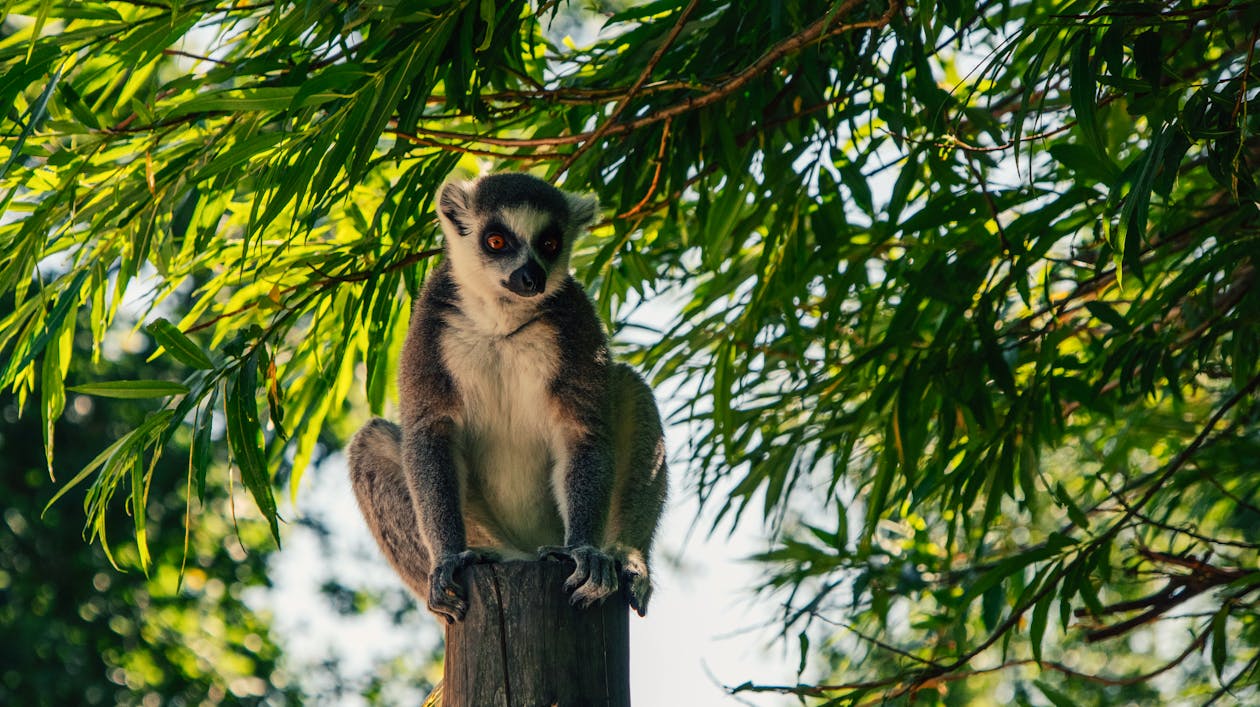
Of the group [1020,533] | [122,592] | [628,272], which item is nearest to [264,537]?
[122,592]

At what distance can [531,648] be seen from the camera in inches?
121

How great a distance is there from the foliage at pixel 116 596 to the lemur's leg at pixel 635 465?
9.01 metres

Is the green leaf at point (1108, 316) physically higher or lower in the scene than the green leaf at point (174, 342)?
higher

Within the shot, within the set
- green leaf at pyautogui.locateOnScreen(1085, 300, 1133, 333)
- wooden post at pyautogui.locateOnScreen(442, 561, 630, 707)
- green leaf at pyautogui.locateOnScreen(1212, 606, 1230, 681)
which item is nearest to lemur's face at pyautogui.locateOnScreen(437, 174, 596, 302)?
wooden post at pyautogui.locateOnScreen(442, 561, 630, 707)

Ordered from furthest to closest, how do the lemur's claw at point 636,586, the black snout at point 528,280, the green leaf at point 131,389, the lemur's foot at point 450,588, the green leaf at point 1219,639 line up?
the black snout at point 528,280, the green leaf at point 1219,639, the lemur's claw at point 636,586, the green leaf at point 131,389, the lemur's foot at point 450,588

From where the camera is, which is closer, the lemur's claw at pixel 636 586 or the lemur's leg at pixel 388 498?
the lemur's claw at pixel 636 586

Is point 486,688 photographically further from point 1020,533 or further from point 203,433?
point 1020,533

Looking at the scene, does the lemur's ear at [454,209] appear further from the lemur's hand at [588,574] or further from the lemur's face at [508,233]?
the lemur's hand at [588,574]

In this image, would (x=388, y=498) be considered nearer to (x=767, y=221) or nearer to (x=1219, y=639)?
(x=767, y=221)

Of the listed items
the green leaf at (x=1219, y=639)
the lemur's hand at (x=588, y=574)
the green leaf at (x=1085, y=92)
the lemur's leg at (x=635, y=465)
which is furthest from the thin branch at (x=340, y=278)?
the green leaf at (x=1219, y=639)

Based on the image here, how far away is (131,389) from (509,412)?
1313 mm

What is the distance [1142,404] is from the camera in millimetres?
5324

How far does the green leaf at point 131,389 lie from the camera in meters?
3.58

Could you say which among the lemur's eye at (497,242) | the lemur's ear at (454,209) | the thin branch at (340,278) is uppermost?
the lemur's ear at (454,209)
